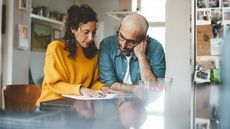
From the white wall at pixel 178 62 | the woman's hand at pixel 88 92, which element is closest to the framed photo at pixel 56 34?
the woman's hand at pixel 88 92

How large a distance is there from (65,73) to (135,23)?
46 centimetres

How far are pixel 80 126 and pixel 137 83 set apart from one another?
0.42 meters

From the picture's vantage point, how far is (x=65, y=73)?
1.68 meters

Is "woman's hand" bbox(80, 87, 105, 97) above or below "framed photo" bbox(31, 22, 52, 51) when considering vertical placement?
below

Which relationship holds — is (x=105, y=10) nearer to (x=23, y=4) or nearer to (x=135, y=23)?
(x=135, y=23)

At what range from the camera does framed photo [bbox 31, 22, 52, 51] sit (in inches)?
67.1

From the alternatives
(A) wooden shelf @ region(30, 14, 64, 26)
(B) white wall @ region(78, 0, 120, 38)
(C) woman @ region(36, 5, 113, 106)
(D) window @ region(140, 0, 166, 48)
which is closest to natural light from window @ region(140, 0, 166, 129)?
(D) window @ region(140, 0, 166, 48)

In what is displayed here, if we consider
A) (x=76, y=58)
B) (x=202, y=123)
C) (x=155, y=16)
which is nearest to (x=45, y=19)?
(x=76, y=58)

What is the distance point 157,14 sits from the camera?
5.16 feet

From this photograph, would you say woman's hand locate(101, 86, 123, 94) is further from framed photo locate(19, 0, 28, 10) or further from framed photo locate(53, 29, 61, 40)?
framed photo locate(19, 0, 28, 10)

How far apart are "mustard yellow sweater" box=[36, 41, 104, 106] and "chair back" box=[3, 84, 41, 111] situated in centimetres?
7

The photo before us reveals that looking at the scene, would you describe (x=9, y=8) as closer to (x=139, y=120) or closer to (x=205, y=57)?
(x=139, y=120)

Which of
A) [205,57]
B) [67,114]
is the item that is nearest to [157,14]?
[205,57]

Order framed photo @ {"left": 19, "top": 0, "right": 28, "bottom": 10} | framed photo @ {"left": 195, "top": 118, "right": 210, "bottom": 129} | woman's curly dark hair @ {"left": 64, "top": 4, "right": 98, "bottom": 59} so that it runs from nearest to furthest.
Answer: framed photo @ {"left": 195, "top": 118, "right": 210, "bottom": 129} → woman's curly dark hair @ {"left": 64, "top": 4, "right": 98, "bottom": 59} → framed photo @ {"left": 19, "top": 0, "right": 28, "bottom": 10}
